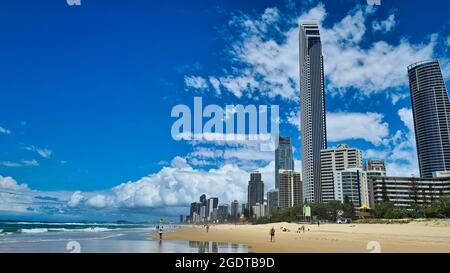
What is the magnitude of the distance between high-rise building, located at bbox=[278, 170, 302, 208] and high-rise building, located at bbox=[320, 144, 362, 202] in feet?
86.3

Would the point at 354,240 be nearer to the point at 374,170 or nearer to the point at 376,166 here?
the point at 374,170

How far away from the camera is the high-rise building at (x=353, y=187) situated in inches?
3952

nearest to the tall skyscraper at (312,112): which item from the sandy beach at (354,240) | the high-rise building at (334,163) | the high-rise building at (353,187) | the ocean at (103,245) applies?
the high-rise building at (334,163)

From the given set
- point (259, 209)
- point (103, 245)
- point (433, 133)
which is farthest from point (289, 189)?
point (103, 245)

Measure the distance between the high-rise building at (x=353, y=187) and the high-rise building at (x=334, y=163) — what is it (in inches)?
141

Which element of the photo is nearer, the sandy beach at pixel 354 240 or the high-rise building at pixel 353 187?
the sandy beach at pixel 354 240

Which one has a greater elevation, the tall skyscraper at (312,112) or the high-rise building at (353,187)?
the tall skyscraper at (312,112)

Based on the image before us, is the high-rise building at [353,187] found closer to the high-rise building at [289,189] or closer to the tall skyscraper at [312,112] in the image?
the tall skyscraper at [312,112]

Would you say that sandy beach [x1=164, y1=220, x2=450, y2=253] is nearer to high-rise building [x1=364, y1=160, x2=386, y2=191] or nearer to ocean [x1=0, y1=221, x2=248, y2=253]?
ocean [x1=0, y1=221, x2=248, y2=253]

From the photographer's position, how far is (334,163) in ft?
366
